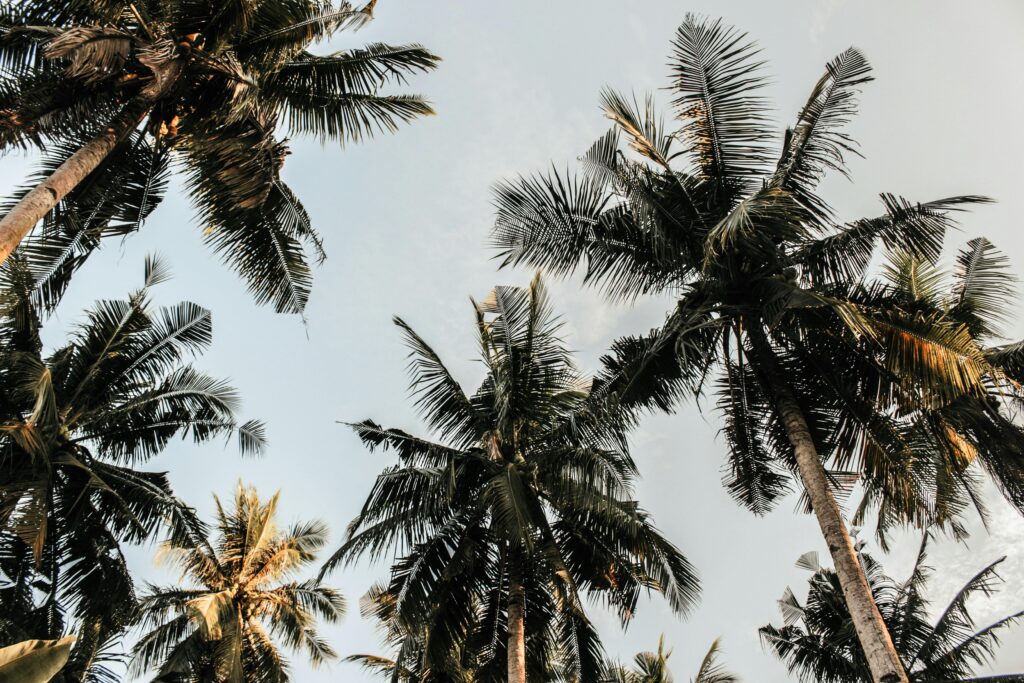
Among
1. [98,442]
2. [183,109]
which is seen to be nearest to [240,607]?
[98,442]

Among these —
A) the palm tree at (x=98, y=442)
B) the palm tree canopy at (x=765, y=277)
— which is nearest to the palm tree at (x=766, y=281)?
the palm tree canopy at (x=765, y=277)

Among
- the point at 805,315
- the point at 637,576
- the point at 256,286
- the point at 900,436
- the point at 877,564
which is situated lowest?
the point at 637,576

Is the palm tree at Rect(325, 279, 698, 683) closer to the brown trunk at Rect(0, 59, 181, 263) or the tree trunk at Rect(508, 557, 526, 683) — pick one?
the tree trunk at Rect(508, 557, 526, 683)

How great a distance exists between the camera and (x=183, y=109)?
9.54 m

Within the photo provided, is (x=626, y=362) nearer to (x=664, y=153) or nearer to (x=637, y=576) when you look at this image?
(x=664, y=153)

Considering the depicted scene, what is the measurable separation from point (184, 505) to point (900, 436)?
11616 millimetres

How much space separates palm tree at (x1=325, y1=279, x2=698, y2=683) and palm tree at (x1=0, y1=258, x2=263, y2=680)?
4.01 m

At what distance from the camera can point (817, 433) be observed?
34.7ft

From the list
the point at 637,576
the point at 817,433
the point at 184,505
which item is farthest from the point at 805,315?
the point at 184,505

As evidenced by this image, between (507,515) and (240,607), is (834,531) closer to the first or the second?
(507,515)

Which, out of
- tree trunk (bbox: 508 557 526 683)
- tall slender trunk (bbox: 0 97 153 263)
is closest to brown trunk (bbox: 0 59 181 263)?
tall slender trunk (bbox: 0 97 153 263)

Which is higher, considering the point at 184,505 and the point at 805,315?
the point at 805,315

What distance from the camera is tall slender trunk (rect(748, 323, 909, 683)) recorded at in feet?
23.3

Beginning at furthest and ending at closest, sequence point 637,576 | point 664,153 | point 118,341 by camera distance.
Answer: point 118,341
point 637,576
point 664,153
